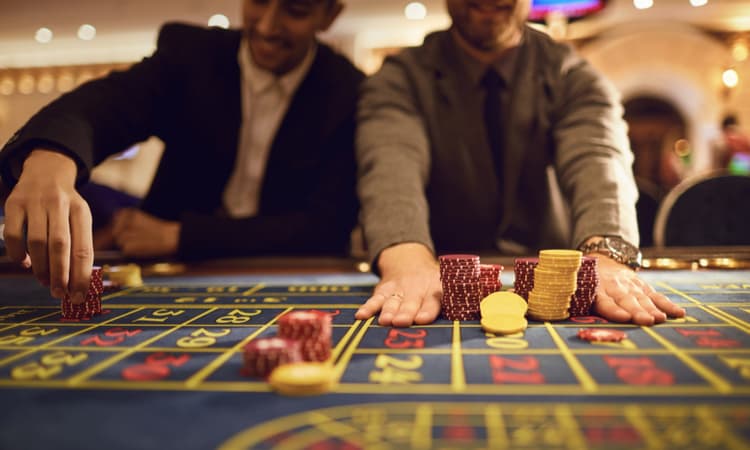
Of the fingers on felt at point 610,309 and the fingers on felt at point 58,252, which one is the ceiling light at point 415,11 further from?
the fingers on felt at point 58,252

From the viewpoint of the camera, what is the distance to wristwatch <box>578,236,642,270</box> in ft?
5.75

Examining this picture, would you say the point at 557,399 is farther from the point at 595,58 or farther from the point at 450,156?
the point at 595,58

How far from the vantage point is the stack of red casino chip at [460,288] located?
1.42m

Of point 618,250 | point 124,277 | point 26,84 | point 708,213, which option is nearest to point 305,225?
point 124,277

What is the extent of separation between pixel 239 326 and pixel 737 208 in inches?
124

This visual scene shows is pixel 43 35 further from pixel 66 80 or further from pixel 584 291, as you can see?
pixel 584 291

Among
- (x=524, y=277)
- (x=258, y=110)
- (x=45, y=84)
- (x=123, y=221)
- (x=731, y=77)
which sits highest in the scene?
(x=45, y=84)

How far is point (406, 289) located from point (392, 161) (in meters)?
0.69

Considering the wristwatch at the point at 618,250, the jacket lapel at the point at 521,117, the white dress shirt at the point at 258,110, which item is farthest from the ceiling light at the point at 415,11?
the wristwatch at the point at 618,250

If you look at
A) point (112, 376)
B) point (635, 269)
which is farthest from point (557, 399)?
point (635, 269)

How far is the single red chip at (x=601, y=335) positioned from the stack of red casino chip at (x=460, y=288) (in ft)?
0.95

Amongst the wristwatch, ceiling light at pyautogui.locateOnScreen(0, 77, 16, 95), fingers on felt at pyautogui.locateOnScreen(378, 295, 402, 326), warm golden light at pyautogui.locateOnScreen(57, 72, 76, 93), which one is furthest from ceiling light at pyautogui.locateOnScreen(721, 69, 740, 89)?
ceiling light at pyautogui.locateOnScreen(0, 77, 16, 95)

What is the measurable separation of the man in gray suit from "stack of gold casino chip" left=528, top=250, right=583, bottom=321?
1.52 ft

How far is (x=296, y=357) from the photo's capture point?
1057mm
